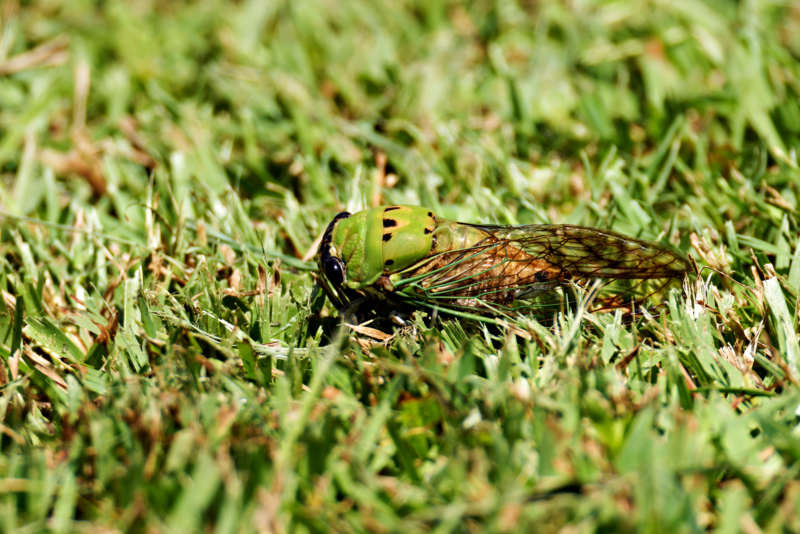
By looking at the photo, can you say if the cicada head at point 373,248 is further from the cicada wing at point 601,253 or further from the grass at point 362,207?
the cicada wing at point 601,253

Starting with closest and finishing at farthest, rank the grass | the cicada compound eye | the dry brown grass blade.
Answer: the grass, the cicada compound eye, the dry brown grass blade

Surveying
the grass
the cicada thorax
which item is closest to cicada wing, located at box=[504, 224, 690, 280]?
the grass

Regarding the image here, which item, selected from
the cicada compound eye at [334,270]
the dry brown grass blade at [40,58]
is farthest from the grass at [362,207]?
the cicada compound eye at [334,270]

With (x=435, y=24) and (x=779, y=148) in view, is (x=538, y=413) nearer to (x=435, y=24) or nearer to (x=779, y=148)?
(x=779, y=148)

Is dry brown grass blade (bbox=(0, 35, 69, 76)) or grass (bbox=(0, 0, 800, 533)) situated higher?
dry brown grass blade (bbox=(0, 35, 69, 76))

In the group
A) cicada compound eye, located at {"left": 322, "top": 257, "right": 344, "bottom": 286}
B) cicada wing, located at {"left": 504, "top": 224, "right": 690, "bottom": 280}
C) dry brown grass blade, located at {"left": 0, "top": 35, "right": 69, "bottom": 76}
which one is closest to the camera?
cicada wing, located at {"left": 504, "top": 224, "right": 690, "bottom": 280}

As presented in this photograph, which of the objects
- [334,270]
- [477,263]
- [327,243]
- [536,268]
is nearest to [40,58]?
[327,243]

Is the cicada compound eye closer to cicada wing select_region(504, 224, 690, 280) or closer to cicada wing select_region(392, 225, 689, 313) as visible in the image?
cicada wing select_region(392, 225, 689, 313)
